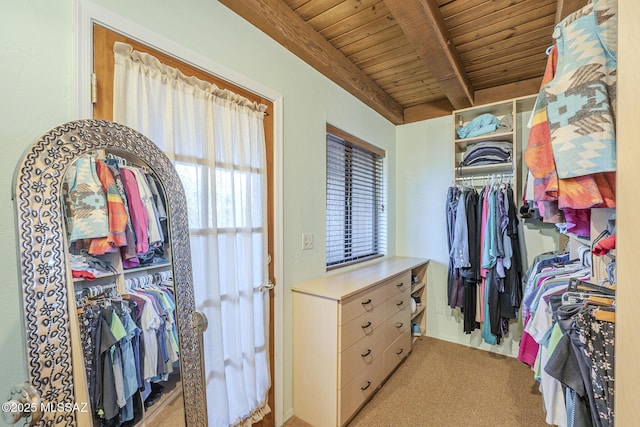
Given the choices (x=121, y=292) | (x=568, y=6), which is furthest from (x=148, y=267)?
(x=568, y=6)

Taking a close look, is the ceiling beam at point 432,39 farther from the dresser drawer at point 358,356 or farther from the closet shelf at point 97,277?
the dresser drawer at point 358,356

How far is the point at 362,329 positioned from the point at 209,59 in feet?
6.10

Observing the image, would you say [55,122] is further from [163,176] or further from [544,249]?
[544,249]

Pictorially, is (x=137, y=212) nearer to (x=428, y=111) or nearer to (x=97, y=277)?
(x=97, y=277)

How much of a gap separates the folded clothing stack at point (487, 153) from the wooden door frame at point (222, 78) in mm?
2007

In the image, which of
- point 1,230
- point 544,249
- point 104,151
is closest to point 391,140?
point 544,249

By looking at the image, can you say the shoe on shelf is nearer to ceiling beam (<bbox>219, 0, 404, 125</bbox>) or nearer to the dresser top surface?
the dresser top surface

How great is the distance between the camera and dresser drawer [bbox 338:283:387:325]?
1.70 m

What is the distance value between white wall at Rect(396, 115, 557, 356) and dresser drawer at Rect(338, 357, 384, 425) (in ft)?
4.26

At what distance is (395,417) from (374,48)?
105 inches

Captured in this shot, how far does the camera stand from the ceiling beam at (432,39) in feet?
4.94

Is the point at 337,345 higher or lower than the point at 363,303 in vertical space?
lower

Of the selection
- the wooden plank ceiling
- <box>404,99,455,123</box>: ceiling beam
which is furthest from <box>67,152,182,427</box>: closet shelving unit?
<box>404,99,455,123</box>: ceiling beam

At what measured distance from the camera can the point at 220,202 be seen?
1.42 metres
